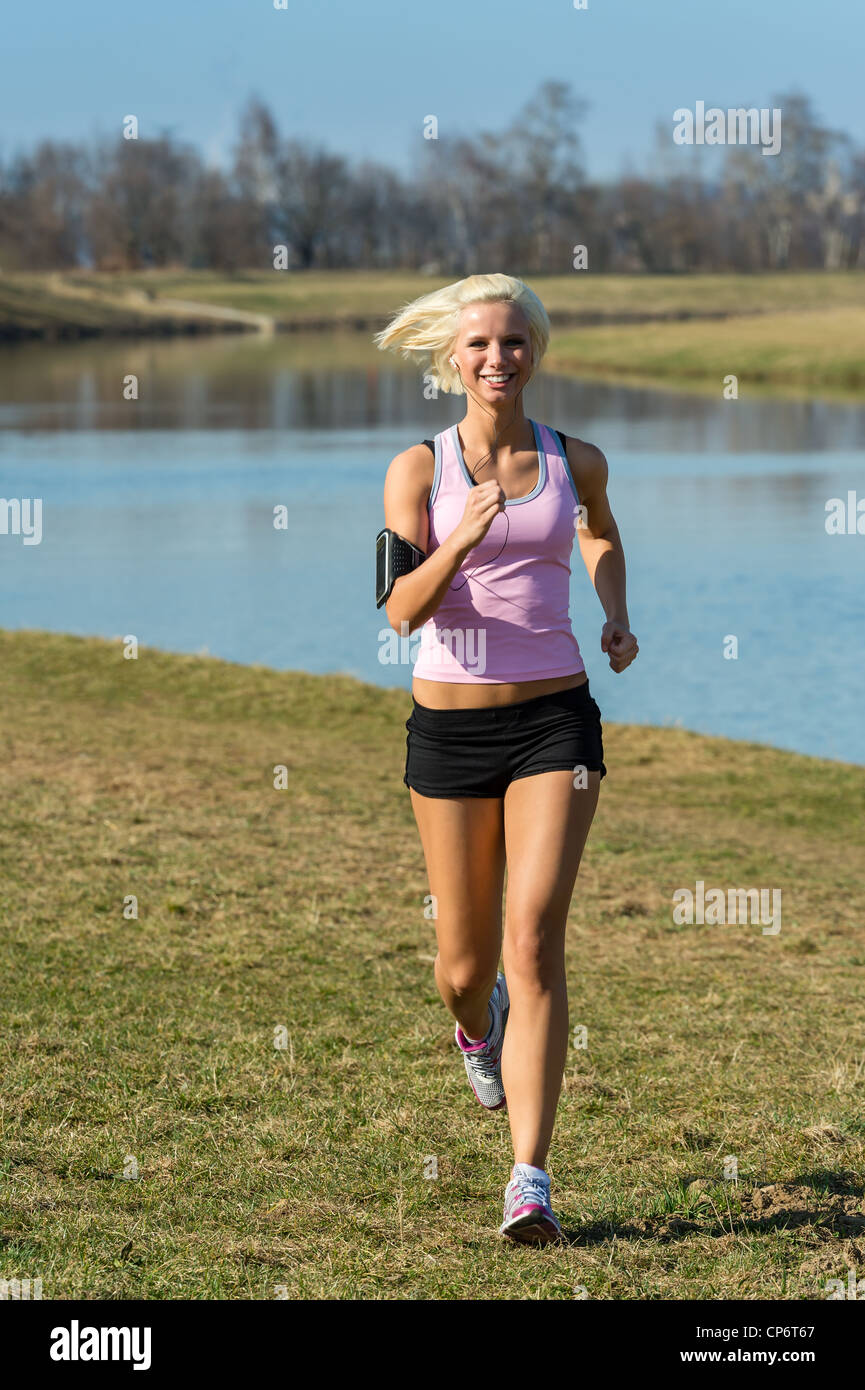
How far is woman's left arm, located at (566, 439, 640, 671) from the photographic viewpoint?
14.1 feet

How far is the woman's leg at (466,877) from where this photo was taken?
13.9ft

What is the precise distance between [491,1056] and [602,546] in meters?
1.52

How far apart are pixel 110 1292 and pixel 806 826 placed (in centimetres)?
808

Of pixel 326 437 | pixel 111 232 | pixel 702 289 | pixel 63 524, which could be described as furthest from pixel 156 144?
pixel 63 524

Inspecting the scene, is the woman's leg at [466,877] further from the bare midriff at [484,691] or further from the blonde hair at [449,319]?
the blonde hair at [449,319]

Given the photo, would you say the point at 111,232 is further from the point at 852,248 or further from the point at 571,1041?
the point at 571,1041

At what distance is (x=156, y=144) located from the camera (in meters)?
140

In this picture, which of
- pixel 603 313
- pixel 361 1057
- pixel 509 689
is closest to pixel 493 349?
pixel 509 689

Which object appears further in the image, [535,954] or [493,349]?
[493,349]

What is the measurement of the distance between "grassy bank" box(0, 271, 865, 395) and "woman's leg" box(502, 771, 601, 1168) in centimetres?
5213

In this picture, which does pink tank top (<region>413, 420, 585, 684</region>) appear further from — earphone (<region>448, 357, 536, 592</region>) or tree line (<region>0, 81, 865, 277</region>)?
A: tree line (<region>0, 81, 865, 277</region>)

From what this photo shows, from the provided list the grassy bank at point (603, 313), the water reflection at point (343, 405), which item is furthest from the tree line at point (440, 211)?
the water reflection at point (343, 405)

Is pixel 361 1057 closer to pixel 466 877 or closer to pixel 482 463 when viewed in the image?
pixel 466 877

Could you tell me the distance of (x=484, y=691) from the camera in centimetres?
416
